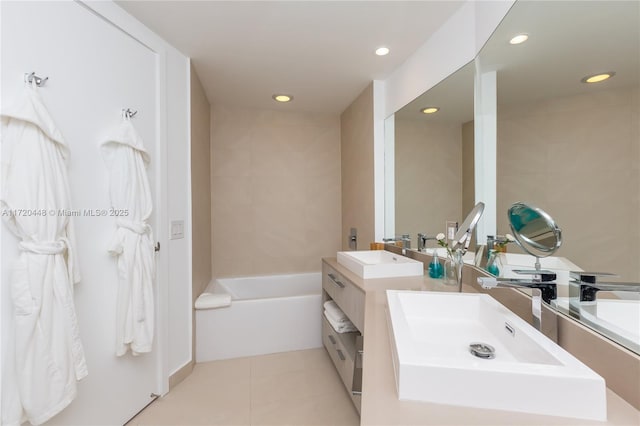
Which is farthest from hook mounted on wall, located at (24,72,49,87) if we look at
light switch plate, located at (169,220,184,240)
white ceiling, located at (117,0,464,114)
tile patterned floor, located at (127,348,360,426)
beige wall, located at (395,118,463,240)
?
beige wall, located at (395,118,463,240)

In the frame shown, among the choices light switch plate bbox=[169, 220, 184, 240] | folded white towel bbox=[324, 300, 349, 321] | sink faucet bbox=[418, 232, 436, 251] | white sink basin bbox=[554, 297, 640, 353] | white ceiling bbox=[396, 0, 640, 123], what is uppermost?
white ceiling bbox=[396, 0, 640, 123]

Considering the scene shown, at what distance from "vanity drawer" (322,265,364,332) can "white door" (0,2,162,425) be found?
128 centimetres

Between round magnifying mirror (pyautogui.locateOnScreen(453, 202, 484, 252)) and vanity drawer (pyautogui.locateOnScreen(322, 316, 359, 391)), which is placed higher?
round magnifying mirror (pyautogui.locateOnScreen(453, 202, 484, 252))

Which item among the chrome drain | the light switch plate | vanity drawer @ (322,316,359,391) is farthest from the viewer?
the light switch plate

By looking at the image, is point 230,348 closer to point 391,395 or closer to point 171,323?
Answer: point 171,323

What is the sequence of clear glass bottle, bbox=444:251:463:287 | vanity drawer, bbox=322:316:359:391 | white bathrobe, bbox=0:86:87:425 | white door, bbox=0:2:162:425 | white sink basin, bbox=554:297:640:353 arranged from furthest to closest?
→ 1. vanity drawer, bbox=322:316:359:391
2. clear glass bottle, bbox=444:251:463:287
3. white door, bbox=0:2:162:425
4. white bathrobe, bbox=0:86:87:425
5. white sink basin, bbox=554:297:640:353

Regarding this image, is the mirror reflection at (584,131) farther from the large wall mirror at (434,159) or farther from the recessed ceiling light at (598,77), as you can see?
the large wall mirror at (434,159)

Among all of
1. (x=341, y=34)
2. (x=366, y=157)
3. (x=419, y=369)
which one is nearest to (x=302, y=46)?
(x=341, y=34)

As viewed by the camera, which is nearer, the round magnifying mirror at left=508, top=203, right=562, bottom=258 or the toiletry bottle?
the round magnifying mirror at left=508, top=203, right=562, bottom=258

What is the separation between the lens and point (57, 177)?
1192mm

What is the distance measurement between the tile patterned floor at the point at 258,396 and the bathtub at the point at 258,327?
3.6 inches

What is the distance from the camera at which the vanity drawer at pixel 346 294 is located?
59.4 inches

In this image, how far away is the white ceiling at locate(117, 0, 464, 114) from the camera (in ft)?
5.15

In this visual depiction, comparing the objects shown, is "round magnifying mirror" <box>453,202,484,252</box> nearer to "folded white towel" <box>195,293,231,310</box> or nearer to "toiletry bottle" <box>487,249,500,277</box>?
"toiletry bottle" <box>487,249,500,277</box>
